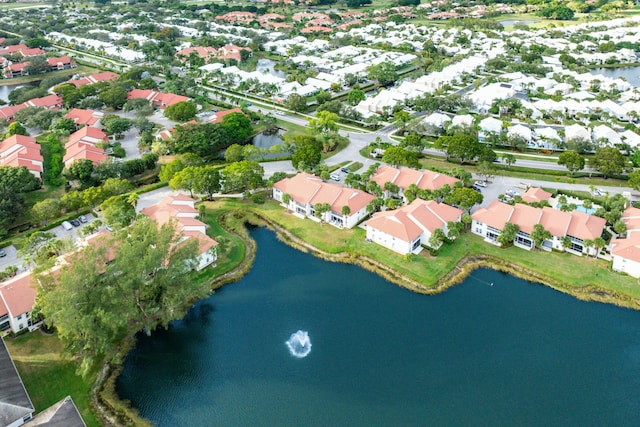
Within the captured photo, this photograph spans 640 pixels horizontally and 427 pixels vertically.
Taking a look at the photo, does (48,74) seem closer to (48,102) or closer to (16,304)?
(48,102)

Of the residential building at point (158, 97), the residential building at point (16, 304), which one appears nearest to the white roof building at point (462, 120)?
the residential building at point (158, 97)

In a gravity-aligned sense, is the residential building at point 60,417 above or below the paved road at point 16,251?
above

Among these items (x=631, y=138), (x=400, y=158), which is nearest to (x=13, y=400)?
(x=400, y=158)

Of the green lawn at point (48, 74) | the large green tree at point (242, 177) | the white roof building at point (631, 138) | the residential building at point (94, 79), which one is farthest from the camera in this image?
the green lawn at point (48, 74)

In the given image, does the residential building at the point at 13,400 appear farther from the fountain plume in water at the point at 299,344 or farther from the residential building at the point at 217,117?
the residential building at the point at 217,117

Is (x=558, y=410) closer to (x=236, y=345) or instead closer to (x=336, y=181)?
(x=236, y=345)

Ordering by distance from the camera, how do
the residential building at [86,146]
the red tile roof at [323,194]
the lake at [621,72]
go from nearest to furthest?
1. the red tile roof at [323,194]
2. the residential building at [86,146]
3. the lake at [621,72]
